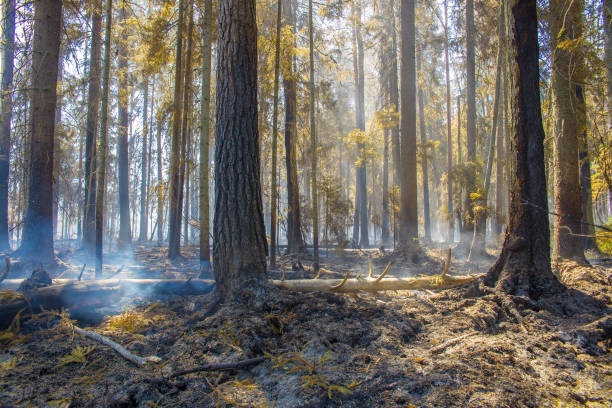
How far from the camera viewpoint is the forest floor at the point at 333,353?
254 centimetres

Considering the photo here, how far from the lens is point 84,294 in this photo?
15.7ft

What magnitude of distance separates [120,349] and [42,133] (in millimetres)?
6825

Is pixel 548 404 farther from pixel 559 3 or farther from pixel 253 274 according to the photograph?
pixel 559 3

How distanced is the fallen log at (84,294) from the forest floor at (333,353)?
24 centimetres

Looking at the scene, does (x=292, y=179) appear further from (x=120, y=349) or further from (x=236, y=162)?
(x=120, y=349)

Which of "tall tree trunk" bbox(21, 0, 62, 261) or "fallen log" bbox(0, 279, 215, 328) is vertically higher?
"tall tree trunk" bbox(21, 0, 62, 261)

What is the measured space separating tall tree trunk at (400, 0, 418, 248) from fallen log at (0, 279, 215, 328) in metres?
7.30

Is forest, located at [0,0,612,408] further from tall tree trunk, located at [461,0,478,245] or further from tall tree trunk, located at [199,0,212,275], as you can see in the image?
tall tree trunk, located at [461,0,478,245]

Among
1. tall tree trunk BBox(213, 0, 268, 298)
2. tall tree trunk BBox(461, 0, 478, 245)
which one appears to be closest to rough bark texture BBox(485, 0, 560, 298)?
tall tree trunk BBox(213, 0, 268, 298)

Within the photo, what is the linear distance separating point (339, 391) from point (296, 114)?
10.3 meters

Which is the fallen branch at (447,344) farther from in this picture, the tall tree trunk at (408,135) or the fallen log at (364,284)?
the tall tree trunk at (408,135)

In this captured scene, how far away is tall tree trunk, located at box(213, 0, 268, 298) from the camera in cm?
445

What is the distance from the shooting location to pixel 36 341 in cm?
372

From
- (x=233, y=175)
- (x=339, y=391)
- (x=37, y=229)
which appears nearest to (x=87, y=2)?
(x=37, y=229)
